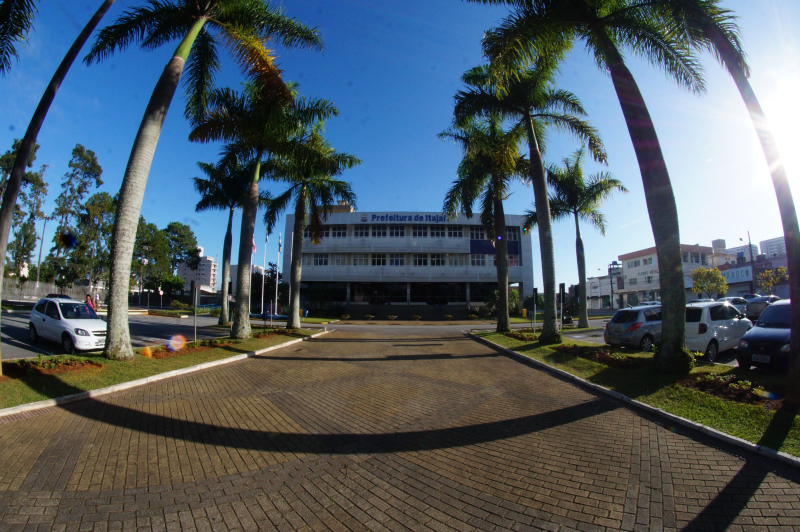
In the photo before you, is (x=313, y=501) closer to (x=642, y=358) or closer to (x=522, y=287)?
(x=642, y=358)

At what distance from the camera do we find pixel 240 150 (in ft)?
56.6

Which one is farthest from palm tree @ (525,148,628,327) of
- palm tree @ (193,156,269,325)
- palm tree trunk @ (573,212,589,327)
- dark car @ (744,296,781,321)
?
palm tree @ (193,156,269,325)

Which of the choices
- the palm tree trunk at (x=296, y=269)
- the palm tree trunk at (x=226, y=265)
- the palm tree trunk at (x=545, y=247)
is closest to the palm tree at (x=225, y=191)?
the palm tree trunk at (x=226, y=265)

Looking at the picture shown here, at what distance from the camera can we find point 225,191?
23266 millimetres

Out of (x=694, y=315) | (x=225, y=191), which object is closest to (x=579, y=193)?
(x=694, y=315)

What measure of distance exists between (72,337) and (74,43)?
7619mm

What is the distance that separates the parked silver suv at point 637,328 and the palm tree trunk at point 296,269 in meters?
14.6

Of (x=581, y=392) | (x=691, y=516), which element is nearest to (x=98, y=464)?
(x=691, y=516)

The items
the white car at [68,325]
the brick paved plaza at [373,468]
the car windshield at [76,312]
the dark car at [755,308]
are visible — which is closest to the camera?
the brick paved plaza at [373,468]

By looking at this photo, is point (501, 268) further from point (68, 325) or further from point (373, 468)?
point (68, 325)

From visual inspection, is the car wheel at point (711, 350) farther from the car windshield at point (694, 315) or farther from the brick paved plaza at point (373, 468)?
the brick paved plaza at point (373, 468)

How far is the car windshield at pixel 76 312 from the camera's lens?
11289 mm

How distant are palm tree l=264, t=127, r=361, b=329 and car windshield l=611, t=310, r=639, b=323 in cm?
1439

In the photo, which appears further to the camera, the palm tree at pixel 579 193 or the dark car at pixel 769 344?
the palm tree at pixel 579 193
